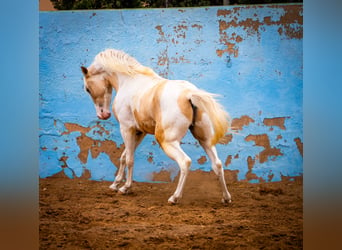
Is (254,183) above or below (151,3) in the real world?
below

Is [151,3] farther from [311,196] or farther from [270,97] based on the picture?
[311,196]

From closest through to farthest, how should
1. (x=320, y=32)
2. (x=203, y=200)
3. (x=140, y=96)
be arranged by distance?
(x=320, y=32) → (x=203, y=200) → (x=140, y=96)

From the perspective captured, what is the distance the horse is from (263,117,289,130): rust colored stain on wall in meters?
0.27

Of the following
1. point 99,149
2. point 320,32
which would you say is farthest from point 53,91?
point 320,32

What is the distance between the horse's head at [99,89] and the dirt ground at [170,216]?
533 mm

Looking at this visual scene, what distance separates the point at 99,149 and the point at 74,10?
101 centimetres

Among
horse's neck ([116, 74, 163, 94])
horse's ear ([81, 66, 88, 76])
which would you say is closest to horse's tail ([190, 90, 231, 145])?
horse's neck ([116, 74, 163, 94])

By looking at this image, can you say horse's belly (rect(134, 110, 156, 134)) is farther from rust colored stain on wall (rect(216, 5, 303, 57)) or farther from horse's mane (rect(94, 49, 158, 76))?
rust colored stain on wall (rect(216, 5, 303, 57))

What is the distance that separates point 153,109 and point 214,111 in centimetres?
42

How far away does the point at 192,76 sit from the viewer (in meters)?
3.28

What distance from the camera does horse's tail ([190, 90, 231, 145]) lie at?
10.1ft

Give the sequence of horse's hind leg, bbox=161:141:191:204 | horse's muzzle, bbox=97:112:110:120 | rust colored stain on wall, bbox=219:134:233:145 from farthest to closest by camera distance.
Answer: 1. horse's muzzle, bbox=97:112:110:120
2. rust colored stain on wall, bbox=219:134:233:145
3. horse's hind leg, bbox=161:141:191:204

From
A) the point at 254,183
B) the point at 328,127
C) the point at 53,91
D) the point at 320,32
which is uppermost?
the point at 320,32

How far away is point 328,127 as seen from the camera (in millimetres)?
2918
